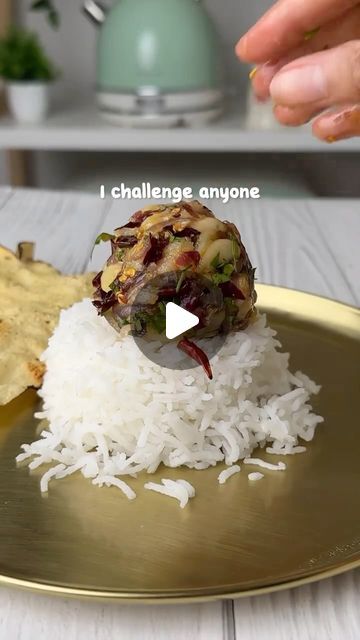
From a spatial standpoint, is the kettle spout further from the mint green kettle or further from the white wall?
the white wall

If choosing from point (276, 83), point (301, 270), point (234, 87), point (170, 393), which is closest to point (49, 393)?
point (170, 393)

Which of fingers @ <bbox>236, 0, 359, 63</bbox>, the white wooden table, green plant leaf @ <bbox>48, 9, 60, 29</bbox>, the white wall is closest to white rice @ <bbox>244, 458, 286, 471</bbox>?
the white wooden table

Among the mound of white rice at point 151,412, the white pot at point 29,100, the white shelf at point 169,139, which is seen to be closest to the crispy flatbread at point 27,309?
the mound of white rice at point 151,412

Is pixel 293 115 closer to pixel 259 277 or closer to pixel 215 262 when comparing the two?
pixel 215 262

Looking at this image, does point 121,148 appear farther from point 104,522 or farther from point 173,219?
point 104,522

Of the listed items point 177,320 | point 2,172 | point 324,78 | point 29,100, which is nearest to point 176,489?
point 177,320

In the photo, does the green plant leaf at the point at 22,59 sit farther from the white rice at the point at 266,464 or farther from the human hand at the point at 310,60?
the white rice at the point at 266,464
